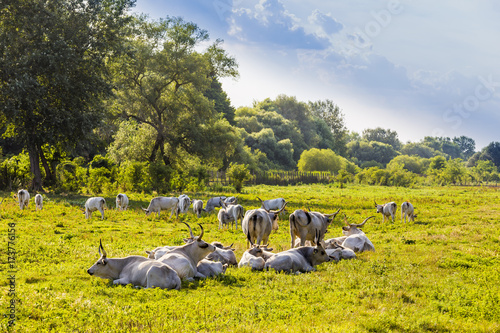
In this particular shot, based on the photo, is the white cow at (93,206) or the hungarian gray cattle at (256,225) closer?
the hungarian gray cattle at (256,225)

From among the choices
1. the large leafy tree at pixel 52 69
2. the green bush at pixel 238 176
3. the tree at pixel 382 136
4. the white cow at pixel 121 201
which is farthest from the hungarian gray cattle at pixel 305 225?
the tree at pixel 382 136

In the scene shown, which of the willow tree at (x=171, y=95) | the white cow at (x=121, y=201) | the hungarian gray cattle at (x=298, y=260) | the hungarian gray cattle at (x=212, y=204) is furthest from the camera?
the willow tree at (x=171, y=95)

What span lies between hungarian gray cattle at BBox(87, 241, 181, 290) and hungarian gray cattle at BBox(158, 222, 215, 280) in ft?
1.51

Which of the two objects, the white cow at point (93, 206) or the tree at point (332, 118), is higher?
the tree at point (332, 118)

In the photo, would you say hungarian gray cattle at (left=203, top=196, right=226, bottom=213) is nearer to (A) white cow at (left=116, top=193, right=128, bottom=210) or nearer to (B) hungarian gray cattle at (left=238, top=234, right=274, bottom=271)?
(A) white cow at (left=116, top=193, right=128, bottom=210)

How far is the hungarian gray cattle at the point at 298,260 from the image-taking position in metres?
10.3

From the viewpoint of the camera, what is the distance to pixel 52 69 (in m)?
28.1

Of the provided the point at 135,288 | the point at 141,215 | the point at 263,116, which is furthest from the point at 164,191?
the point at 263,116

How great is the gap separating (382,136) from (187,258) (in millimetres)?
159384

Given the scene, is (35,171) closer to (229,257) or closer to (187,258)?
(229,257)

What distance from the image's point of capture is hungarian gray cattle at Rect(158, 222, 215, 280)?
29.6 feet

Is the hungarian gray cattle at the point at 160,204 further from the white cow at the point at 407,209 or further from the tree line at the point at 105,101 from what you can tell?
the white cow at the point at 407,209

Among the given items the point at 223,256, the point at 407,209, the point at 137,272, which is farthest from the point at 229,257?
the point at 407,209

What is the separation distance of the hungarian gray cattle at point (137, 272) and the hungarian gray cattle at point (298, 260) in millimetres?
2825
